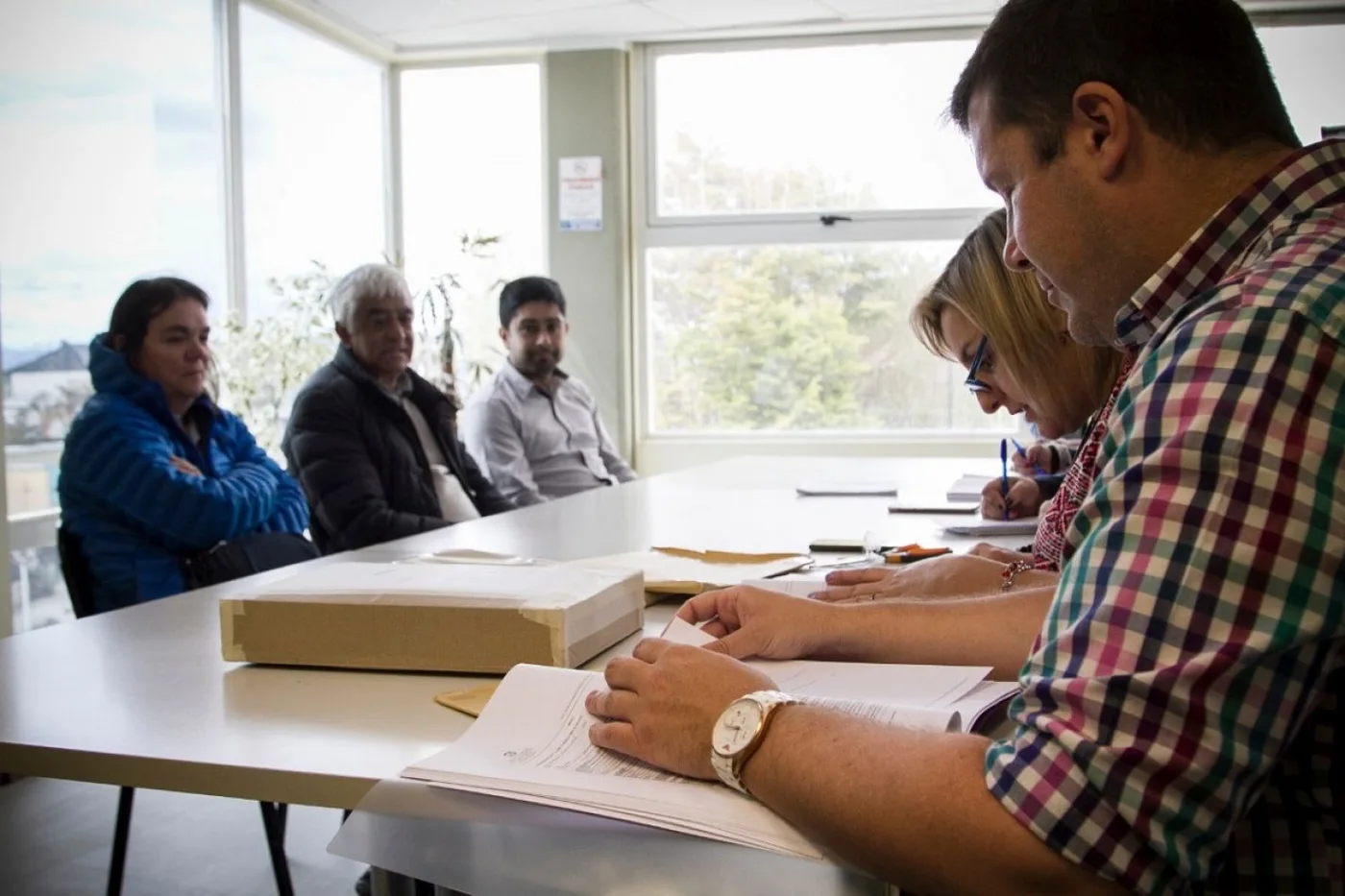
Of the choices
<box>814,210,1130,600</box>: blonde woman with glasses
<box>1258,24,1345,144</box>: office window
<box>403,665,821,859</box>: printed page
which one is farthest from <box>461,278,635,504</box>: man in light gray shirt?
<box>1258,24,1345,144</box>: office window

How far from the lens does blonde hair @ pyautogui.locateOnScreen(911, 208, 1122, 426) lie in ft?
5.69

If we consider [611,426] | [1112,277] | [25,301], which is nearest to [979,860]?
[1112,277]

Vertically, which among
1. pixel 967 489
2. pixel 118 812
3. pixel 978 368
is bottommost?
pixel 118 812

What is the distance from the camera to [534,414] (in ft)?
13.9

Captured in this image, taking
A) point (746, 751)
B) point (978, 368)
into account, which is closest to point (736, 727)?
point (746, 751)

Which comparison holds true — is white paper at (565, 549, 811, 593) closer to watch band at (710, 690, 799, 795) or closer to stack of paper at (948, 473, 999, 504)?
watch band at (710, 690, 799, 795)

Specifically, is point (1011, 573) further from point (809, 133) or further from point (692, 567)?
point (809, 133)

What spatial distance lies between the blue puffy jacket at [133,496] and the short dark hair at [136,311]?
5 cm

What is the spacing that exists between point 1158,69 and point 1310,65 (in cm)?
543

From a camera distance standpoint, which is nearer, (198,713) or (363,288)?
(198,713)

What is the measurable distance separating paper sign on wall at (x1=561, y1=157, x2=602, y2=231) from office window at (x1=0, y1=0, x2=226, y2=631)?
1.89m

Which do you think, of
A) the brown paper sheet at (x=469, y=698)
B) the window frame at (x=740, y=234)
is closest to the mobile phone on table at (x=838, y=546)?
the brown paper sheet at (x=469, y=698)

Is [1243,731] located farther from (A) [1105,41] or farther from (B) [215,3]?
(B) [215,3]

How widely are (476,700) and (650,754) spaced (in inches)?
9.9
